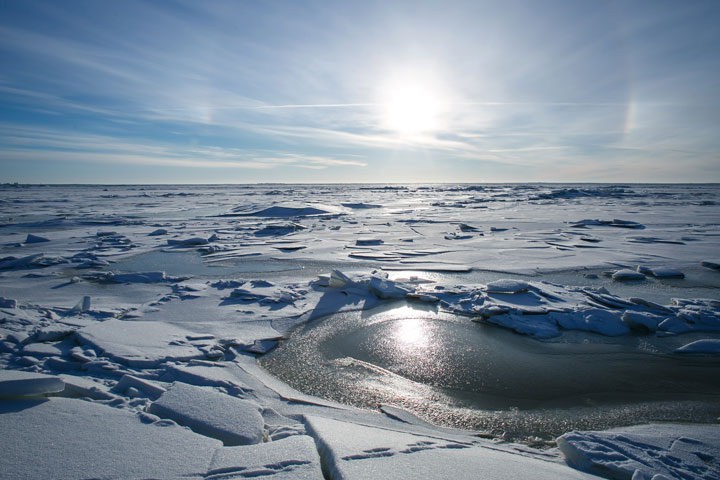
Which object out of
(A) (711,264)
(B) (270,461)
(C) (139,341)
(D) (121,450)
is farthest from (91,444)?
(A) (711,264)

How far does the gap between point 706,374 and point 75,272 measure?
8290mm

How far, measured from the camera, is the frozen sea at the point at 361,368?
1627 millimetres

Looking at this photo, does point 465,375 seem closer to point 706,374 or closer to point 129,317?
point 706,374

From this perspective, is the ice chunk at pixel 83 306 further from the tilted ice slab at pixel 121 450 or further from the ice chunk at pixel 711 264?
the ice chunk at pixel 711 264

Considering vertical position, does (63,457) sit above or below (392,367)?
above

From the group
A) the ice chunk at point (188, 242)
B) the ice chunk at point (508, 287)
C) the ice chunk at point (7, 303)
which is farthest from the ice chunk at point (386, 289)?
the ice chunk at point (188, 242)

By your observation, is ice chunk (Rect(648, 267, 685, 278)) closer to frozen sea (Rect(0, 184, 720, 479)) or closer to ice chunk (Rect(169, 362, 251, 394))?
frozen sea (Rect(0, 184, 720, 479))

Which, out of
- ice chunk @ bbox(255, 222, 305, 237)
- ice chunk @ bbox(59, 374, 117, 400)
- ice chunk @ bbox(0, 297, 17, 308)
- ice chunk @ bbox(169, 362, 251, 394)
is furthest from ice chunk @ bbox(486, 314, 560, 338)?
ice chunk @ bbox(255, 222, 305, 237)

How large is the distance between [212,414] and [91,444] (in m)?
0.53

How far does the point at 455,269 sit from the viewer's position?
6.09m

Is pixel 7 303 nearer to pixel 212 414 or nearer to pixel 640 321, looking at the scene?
pixel 212 414

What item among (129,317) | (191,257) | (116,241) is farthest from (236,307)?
(116,241)

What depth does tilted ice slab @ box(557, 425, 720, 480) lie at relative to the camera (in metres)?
1.69

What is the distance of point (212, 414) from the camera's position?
1.91m
